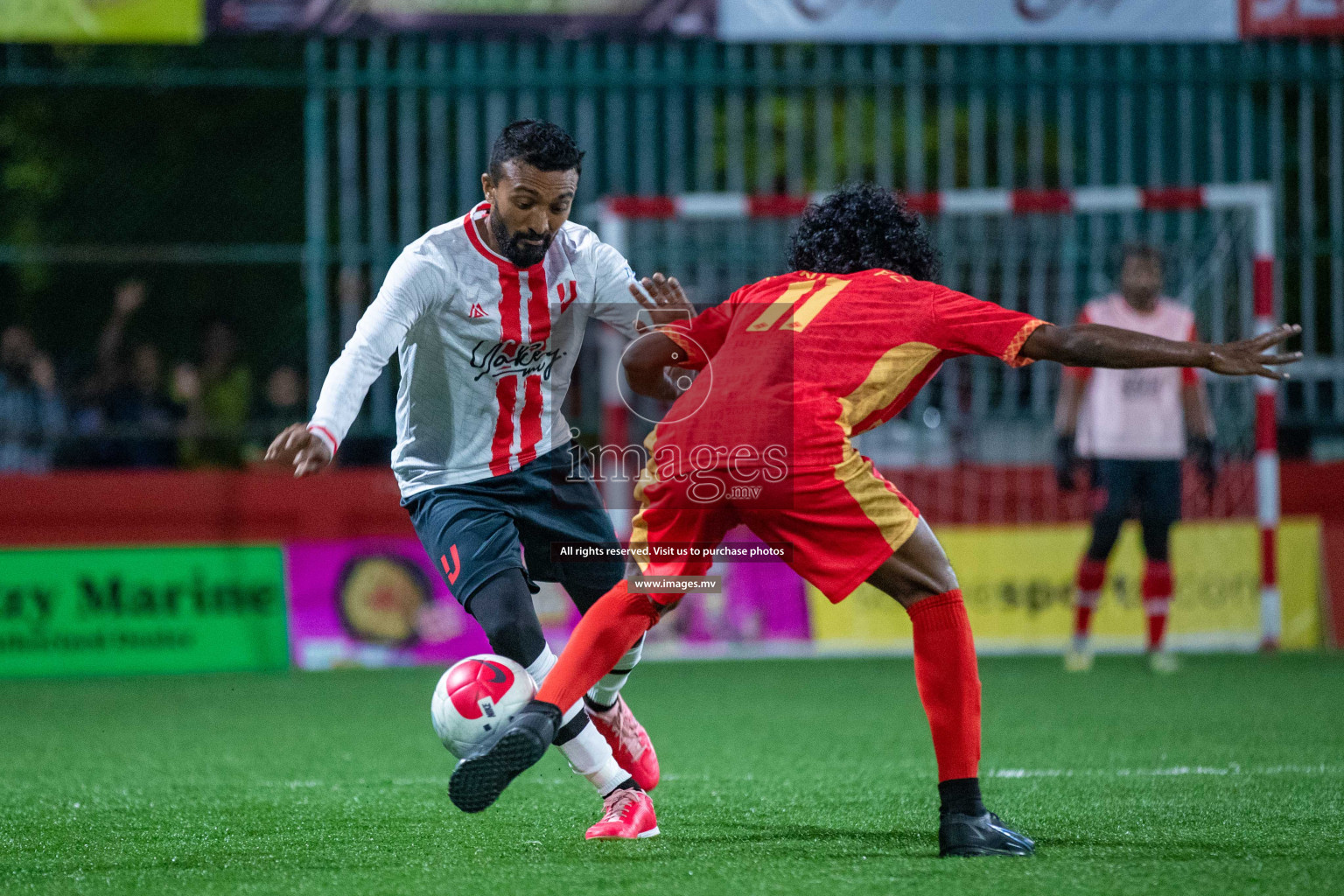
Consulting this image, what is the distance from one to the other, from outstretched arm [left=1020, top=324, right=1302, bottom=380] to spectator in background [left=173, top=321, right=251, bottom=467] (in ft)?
27.1

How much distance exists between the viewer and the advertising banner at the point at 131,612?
9.95m

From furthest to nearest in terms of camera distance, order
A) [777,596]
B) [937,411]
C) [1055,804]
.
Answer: [937,411]
[777,596]
[1055,804]

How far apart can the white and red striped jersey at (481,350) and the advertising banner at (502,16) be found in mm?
6411

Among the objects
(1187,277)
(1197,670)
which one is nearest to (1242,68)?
(1187,277)

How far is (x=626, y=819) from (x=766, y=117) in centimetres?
795

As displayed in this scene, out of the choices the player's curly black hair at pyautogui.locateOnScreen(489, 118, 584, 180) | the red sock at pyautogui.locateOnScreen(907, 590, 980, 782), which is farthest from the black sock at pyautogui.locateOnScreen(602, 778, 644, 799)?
the player's curly black hair at pyautogui.locateOnScreen(489, 118, 584, 180)

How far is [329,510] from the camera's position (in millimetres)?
10977

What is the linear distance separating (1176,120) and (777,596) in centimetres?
474

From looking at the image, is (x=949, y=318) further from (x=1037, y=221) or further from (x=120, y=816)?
(x=1037, y=221)

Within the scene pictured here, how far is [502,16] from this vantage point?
10.9 metres

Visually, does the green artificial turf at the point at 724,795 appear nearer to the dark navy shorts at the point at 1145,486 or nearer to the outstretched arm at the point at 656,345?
the dark navy shorts at the point at 1145,486

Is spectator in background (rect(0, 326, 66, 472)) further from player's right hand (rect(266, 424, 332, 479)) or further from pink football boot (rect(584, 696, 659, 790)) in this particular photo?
player's right hand (rect(266, 424, 332, 479))

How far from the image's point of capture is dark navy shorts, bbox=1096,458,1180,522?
9094mm

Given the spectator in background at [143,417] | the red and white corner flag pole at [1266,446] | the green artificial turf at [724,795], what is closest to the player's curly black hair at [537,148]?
the green artificial turf at [724,795]
